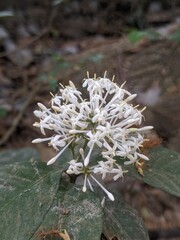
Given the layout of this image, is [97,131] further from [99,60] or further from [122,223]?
[99,60]

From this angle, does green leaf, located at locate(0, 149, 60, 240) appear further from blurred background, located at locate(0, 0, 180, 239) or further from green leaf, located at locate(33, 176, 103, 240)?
blurred background, located at locate(0, 0, 180, 239)

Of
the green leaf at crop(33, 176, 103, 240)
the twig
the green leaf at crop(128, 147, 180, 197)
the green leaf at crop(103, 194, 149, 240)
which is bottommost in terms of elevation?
the green leaf at crop(103, 194, 149, 240)

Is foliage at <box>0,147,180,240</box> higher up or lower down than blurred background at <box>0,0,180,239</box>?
lower down

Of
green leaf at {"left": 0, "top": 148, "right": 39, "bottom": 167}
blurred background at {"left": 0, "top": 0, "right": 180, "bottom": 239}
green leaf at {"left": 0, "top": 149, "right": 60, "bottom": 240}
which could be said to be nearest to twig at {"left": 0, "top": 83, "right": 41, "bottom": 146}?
blurred background at {"left": 0, "top": 0, "right": 180, "bottom": 239}

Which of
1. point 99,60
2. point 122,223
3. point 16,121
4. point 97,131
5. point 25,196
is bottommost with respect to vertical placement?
point 122,223

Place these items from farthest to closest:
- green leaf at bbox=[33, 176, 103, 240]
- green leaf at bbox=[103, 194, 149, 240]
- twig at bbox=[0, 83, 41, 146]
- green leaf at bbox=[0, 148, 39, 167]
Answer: twig at bbox=[0, 83, 41, 146]
green leaf at bbox=[0, 148, 39, 167]
green leaf at bbox=[103, 194, 149, 240]
green leaf at bbox=[33, 176, 103, 240]

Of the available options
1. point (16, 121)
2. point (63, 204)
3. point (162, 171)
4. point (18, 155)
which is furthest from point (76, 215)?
point (16, 121)

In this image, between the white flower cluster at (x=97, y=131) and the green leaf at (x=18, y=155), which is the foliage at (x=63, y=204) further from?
the green leaf at (x=18, y=155)

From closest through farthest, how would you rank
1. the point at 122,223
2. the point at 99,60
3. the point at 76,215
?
the point at 76,215 < the point at 122,223 < the point at 99,60
